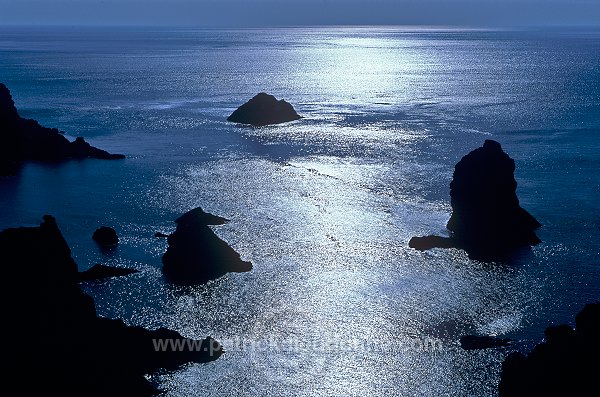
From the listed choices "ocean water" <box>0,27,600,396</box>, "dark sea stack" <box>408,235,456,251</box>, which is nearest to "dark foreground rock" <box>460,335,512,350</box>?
"ocean water" <box>0,27,600,396</box>

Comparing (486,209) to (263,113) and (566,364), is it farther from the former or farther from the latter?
(263,113)

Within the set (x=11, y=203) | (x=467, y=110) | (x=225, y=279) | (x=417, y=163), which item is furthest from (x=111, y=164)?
(x=467, y=110)

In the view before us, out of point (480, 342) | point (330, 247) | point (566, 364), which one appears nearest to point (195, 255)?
point (330, 247)

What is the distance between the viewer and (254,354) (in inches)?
2142

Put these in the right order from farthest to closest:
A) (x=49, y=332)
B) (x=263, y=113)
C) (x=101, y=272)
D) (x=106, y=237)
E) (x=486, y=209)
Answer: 1. (x=263, y=113)
2. (x=486, y=209)
3. (x=106, y=237)
4. (x=101, y=272)
5. (x=49, y=332)

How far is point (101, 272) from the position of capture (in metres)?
68.8

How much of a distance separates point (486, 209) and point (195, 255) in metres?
32.1

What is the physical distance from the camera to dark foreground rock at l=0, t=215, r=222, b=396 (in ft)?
126

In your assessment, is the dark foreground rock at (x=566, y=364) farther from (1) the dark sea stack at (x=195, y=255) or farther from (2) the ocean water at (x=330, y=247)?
→ (1) the dark sea stack at (x=195, y=255)

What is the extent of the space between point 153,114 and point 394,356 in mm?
133444

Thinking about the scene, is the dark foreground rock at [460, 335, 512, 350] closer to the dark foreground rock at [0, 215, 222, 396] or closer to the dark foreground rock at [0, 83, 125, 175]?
the dark foreground rock at [0, 215, 222, 396]

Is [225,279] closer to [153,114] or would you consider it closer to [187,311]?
[187,311]

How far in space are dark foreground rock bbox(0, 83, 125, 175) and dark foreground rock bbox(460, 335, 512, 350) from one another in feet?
275

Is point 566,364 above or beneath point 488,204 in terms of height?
above
